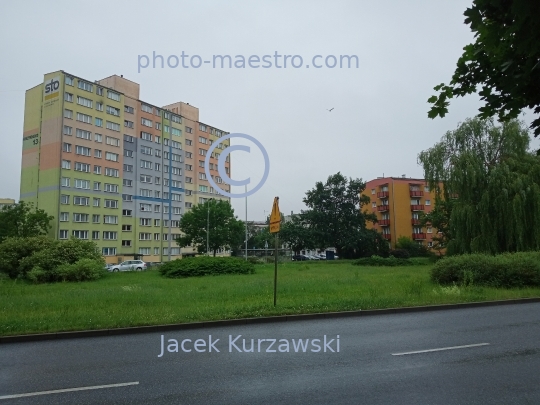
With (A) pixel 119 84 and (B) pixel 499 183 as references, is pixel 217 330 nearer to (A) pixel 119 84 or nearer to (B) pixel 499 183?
(B) pixel 499 183

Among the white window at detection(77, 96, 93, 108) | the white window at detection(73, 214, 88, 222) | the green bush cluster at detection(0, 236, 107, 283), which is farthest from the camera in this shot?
the white window at detection(77, 96, 93, 108)

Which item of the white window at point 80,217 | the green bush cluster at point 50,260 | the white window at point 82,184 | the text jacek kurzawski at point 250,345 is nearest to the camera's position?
the text jacek kurzawski at point 250,345

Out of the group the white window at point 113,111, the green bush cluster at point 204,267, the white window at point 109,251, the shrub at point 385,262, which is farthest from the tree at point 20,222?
the shrub at point 385,262

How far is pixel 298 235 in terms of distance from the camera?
6719 cm

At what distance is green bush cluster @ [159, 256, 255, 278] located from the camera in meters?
31.7

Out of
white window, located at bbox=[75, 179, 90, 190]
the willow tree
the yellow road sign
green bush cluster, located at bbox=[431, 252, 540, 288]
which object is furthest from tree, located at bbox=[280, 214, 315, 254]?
the yellow road sign

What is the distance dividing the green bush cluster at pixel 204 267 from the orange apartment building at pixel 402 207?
52937mm

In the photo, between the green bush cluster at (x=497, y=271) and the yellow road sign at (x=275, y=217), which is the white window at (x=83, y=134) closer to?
the green bush cluster at (x=497, y=271)

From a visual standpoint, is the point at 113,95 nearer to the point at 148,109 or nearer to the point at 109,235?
the point at 148,109

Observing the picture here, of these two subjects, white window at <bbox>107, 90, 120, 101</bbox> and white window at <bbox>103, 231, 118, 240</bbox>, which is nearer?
white window at <bbox>103, 231, 118, 240</bbox>

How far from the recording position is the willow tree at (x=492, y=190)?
26.5 m

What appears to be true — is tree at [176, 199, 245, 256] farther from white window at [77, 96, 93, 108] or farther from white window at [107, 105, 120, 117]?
white window at [77, 96, 93, 108]

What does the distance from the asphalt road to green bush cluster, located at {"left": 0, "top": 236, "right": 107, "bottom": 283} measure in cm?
2131

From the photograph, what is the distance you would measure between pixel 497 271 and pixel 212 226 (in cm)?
4901
